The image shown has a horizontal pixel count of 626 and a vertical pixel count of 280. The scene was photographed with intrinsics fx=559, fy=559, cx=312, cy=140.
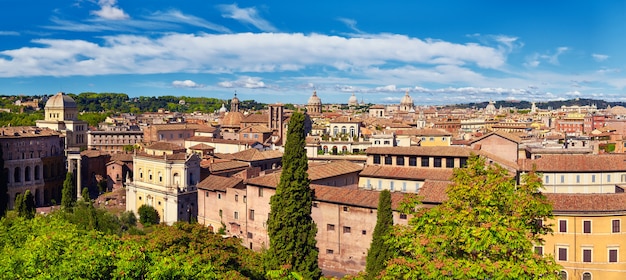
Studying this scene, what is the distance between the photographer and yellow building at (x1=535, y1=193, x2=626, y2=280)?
3206 centimetres

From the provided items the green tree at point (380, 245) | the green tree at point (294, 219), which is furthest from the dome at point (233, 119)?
the green tree at point (380, 245)

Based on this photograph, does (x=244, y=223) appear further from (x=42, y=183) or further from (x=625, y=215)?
(x=42, y=183)

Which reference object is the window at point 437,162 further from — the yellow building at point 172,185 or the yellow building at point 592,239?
the yellow building at point 172,185

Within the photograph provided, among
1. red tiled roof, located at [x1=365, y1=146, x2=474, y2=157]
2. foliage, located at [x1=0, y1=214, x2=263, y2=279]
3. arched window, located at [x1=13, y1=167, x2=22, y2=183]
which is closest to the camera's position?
foliage, located at [x1=0, y1=214, x2=263, y2=279]

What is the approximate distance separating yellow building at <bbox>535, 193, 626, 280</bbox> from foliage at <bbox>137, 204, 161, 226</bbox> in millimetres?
34616

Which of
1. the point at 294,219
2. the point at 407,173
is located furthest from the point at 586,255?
the point at 294,219

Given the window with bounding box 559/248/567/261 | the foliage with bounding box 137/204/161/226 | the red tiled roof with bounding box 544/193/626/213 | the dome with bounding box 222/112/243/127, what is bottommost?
the foliage with bounding box 137/204/161/226

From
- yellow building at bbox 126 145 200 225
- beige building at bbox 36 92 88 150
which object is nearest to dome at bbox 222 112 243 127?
beige building at bbox 36 92 88 150

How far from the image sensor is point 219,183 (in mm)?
47000

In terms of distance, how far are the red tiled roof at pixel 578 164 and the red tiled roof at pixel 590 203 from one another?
11564mm

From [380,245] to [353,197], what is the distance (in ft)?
26.1

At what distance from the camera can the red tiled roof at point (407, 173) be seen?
146 ft

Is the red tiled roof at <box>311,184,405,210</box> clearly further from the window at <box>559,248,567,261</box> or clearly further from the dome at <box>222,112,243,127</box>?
the dome at <box>222,112,243,127</box>

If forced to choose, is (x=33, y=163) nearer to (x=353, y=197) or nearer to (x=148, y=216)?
(x=148, y=216)
